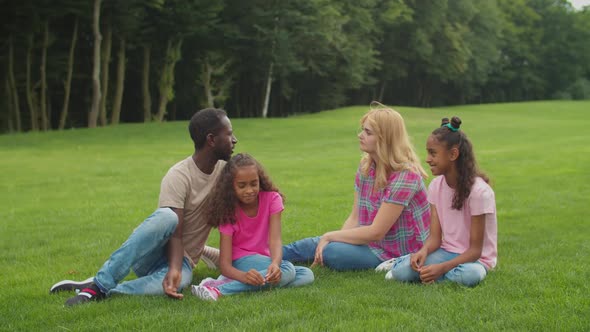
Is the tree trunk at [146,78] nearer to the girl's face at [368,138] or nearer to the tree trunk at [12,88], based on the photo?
the tree trunk at [12,88]

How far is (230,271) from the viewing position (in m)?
4.99

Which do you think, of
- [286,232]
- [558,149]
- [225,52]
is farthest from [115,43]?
[286,232]

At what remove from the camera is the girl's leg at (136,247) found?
188 inches

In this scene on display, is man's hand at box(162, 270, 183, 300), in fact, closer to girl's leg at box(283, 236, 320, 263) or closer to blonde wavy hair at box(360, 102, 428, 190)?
girl's leg at box(283, 236, 320, 263)

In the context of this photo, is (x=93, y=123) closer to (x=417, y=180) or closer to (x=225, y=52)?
(x=225, y=52)

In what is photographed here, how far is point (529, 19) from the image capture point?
77312mm

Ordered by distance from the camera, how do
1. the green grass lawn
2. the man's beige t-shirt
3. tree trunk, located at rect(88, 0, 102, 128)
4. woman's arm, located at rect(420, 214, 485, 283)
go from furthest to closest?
1. tree trunk, located at rect(88, 0, 102, 128)
2. the man's beige t-shirt
3. woman's arm, located at rect(420, 214, 485, 283)
4. the green grass lawn

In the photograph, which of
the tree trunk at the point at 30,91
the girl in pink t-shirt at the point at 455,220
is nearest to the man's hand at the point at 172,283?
the girl in pink t-shirt at the point at 455,220

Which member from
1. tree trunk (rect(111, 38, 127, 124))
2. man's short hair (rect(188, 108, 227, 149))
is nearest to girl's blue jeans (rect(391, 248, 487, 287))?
man's short hair (rect(188, 108, 227, 149))

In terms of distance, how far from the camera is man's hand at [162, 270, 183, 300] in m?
4.73

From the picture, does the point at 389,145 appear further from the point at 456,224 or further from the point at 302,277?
the point at 302,277

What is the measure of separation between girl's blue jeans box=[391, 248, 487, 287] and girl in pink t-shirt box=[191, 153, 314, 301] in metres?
0.72

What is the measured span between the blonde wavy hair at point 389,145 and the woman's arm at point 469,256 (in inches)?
28.0

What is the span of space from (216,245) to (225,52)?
35681 millimetres
